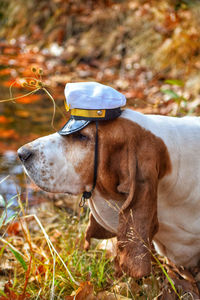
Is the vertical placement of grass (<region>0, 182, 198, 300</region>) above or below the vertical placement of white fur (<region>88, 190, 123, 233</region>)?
below

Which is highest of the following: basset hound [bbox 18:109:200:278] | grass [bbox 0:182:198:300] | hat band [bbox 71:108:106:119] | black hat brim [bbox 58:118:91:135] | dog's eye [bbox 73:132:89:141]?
hat band [bbox 71:108:106:119]

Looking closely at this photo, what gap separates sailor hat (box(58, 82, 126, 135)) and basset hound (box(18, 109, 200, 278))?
0.12ft

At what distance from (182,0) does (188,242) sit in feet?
16.8

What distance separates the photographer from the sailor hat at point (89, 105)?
2006 millimetres

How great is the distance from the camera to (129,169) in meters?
1.95

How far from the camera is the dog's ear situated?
1.95 meters

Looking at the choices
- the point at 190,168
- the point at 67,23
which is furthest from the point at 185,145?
the point at 67,23

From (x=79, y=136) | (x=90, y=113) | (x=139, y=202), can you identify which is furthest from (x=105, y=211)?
(x=90, y=113)

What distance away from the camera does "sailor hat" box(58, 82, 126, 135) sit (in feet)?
6.58

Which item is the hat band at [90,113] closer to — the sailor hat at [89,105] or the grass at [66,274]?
the sailor hat at [89,105]

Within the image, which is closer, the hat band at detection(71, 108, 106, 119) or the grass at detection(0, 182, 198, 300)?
the hat band at detection(71, 108, 106, 119)

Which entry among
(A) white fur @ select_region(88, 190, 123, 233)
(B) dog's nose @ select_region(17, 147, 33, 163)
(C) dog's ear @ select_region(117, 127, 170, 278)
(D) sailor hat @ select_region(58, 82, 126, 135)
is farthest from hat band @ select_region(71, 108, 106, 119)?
(A) white fur @ select_region(88, 190, 123, 233)

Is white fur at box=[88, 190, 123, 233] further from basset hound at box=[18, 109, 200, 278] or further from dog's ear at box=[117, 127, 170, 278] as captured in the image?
dog's ear at box=[117, 127, 170, 278]

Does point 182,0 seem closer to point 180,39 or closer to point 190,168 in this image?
point 180,39
